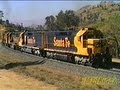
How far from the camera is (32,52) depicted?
44656 millimetres

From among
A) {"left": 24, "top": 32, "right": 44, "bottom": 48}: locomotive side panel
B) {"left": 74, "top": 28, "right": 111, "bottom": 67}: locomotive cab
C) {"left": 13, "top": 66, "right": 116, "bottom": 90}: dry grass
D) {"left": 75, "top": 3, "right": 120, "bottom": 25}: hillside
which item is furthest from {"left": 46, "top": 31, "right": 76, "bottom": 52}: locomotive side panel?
{"left": 75, "top": 3, "right": 120, "bottom": 25}: hillside

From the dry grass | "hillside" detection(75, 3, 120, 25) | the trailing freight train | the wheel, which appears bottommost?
the dry grass

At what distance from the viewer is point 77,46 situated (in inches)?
1198

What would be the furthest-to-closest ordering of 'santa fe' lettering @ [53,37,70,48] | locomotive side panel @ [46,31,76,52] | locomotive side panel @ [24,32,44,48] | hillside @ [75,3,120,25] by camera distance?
hillside @ [75,3,120,25], locomotive side panel @ [24,32,44,48], 'santa fe' lettering @ [53,37,70,48], locomotive side panel @ [46,31,76,52]

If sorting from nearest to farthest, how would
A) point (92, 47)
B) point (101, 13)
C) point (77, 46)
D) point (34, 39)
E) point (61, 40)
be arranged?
point (92, 47)
point (77, 46)
point (61, 40)
point (34, 39)
point (101, 13)

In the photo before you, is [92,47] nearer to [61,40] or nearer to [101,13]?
[61,40]

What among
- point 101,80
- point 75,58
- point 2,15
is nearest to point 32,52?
point 75,58

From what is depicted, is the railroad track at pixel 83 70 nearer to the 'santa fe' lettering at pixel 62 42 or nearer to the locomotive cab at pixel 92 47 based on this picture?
the locomotive cab at pixel 92 47

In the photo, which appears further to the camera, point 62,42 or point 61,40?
point 61,40

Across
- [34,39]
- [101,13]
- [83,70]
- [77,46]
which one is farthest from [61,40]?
[101,13]

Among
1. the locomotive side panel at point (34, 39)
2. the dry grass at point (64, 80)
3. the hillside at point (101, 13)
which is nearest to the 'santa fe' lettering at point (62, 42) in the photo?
the locomotive side panel at point (34, 39)

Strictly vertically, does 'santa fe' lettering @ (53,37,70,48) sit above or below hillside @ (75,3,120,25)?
below

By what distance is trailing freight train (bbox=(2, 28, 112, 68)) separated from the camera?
94.3 ft

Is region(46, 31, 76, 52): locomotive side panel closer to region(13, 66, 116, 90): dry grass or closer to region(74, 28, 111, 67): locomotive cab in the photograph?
region(74, 28, 111, 67): locomotive cab
